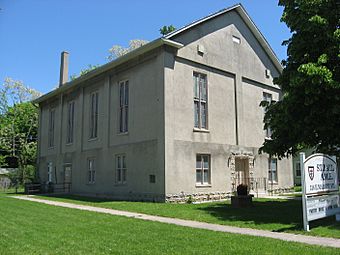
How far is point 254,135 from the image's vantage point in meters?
24.3

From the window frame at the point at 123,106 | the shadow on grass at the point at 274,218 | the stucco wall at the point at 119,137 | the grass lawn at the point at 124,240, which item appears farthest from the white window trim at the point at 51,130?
the shadow on grass at the point at 274,218

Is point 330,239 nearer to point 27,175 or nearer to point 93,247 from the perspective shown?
point 93,247

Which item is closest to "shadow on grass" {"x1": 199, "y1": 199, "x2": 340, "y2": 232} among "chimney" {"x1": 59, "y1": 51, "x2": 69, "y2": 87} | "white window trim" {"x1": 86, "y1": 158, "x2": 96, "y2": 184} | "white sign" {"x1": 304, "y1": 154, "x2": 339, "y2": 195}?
"white sign" {"x1": 304, "y1": 154, "x2": 339, "y2": 195}

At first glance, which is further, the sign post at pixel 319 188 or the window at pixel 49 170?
the window at pixel 49 170

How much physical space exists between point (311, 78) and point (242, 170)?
42.2ft

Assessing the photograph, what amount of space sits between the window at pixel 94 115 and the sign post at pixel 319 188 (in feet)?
54.4

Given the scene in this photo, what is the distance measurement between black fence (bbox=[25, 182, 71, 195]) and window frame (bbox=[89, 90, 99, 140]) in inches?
203

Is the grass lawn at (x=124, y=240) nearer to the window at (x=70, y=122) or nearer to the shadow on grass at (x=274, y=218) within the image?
the shadow on grass at (x=274, y=218)

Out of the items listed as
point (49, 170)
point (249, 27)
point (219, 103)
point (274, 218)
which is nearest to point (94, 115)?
point (219, 103)

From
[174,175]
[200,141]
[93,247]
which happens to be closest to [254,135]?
[200,141]

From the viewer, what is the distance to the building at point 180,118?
1903 cm

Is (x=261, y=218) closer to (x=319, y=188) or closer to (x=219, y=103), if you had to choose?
(x=319, y=188)

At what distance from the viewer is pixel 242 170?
23.4m

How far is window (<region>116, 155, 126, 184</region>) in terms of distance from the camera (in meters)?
21.3
